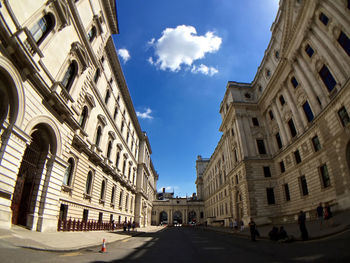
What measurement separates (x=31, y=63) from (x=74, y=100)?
5331 millimetres

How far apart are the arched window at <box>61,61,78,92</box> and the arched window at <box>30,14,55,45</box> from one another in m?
2.99

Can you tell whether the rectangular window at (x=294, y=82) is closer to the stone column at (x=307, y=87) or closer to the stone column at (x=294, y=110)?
the stone column at (x=294, y=110)

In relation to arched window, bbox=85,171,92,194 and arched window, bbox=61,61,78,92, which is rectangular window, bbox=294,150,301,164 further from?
arched window, bbox=61,61,78,92

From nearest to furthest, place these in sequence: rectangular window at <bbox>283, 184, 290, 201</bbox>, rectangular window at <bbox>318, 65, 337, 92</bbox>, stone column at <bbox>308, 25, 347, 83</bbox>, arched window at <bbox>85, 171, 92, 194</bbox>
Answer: stone column at <bbox>308, 25, 347, 83</bbox>
rectangular window at <bbox>318, 65, 337, 92</bbox>
arched window at <bbox>85, 171, 92, 194</bbox>
rectangular window at <bbox>283, 184, 290, 201</bbox>

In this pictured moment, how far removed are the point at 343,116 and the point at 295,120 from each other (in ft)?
24.3

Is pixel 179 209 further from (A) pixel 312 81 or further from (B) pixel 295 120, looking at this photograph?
(A) pixel 312 81

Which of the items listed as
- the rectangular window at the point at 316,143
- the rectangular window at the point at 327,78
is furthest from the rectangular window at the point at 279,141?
the rectangular window at the point at 327,78

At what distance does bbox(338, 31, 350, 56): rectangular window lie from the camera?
15.9 m

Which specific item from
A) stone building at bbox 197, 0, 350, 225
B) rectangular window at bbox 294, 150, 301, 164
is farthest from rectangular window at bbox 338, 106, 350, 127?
rectangular window at bbox 294, 150, 301, 164

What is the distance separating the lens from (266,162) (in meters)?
28.1

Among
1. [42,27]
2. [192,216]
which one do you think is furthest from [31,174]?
[192,216]

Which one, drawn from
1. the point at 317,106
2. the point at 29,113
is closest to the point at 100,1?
the point at 29,113

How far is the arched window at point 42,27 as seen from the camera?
1121 centimetres

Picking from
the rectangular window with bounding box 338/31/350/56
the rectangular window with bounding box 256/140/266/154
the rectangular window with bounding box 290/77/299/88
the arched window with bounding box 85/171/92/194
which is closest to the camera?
the rectangular window with bounding box 338/31/350/56
